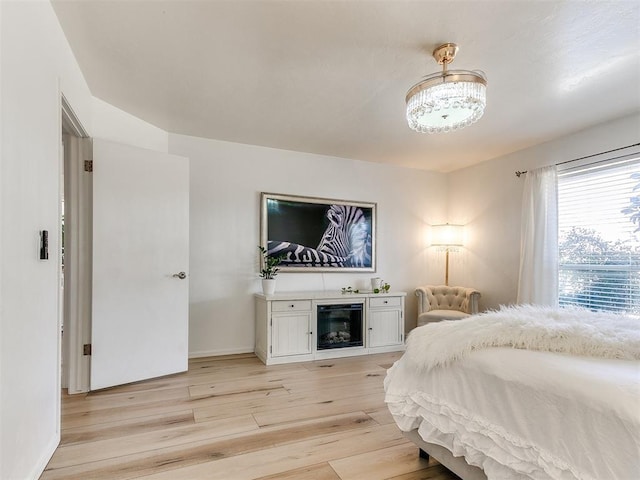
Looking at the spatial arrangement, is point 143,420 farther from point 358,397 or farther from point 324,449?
point 358,397

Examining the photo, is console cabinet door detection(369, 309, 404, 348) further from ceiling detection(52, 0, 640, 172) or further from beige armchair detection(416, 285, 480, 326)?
ceiling detection(52, 0, 640, 172)

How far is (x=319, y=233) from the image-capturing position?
432 centimetres

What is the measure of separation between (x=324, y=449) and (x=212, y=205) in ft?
8.99

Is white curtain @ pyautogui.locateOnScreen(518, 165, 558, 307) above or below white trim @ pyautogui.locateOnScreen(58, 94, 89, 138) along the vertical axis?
below

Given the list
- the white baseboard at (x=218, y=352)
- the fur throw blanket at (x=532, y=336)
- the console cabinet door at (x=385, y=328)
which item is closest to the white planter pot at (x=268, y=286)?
the white baseboard at (x=218, y=352)

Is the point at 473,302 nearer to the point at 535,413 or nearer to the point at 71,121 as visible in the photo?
the point at 535,413

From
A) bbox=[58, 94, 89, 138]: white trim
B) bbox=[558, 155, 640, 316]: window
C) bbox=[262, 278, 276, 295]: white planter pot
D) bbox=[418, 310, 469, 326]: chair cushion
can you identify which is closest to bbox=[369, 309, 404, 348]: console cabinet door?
bbox=[418, 310, 469, 326]: chair cushion

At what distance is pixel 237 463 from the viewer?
6.05 feet

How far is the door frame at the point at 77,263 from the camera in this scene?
9.11 feet

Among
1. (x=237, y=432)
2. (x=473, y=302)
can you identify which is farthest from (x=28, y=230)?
(x=473, y=302)

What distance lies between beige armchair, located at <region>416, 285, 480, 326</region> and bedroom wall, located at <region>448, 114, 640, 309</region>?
0.35m

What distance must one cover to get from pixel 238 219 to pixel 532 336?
314 centimetres

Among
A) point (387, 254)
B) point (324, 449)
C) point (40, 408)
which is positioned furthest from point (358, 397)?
point (387, 254)

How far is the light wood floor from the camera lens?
5.88 feet
